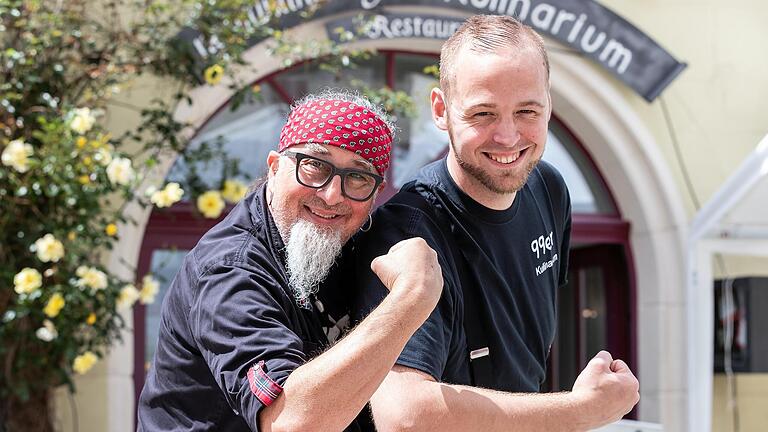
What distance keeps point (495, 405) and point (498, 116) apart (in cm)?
57

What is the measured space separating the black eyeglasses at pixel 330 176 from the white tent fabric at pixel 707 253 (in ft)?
13.6

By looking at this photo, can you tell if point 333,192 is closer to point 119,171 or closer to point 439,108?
point 439,108

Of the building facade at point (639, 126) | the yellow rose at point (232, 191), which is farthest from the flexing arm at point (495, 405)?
the building facade at point (639, 126)

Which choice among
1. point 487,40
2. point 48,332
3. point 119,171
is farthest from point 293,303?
point 48,332

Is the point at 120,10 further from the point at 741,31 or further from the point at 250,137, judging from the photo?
the point at 741,31

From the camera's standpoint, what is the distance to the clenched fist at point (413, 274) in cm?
199

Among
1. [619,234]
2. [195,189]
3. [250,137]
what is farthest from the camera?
[619,234]

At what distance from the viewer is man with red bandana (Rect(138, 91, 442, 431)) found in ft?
6.46

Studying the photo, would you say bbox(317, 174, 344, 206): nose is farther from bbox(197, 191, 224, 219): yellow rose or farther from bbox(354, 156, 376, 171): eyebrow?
bbox(197, 191, 224, 219): yellow rose

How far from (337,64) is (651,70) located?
2.07m

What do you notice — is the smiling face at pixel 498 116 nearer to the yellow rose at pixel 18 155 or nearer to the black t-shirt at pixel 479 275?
the black t-shirt at pixel 479 275

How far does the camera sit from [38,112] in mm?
5508

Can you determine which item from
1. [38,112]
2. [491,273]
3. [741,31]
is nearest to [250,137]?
[38,112]

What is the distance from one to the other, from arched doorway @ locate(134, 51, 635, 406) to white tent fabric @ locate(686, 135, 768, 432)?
71 centimetres
